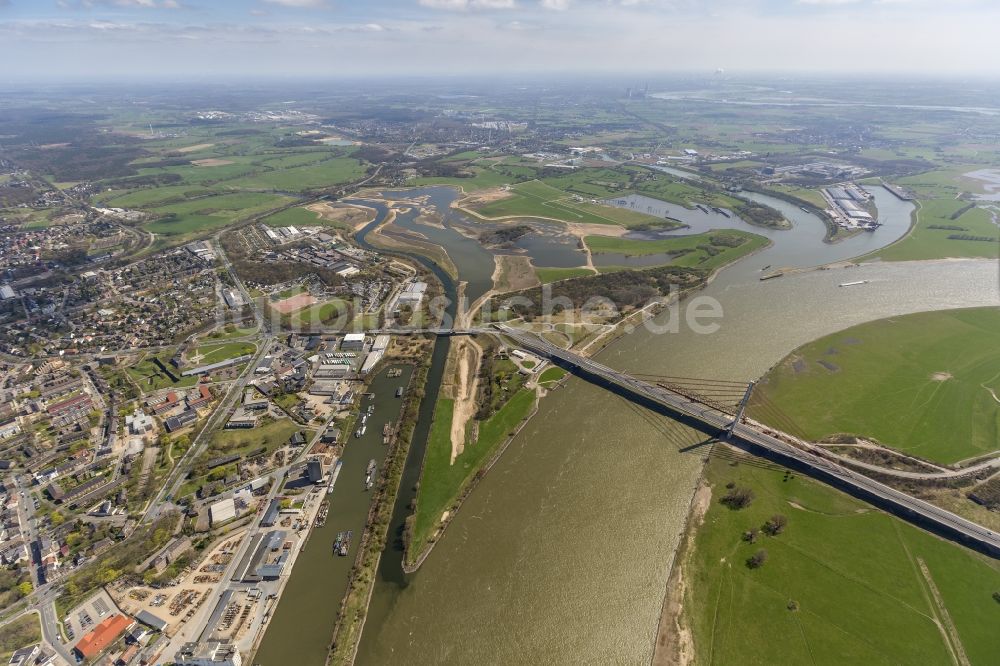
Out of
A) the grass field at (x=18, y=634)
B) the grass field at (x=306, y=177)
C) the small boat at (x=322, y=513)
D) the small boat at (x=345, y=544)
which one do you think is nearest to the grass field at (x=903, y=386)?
the small boat at (x=345, y=544)

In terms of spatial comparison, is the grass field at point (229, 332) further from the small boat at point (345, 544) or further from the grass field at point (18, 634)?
the small boat at point (345, 544)

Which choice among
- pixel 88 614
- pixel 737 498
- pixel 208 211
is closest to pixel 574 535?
pixel 737 498

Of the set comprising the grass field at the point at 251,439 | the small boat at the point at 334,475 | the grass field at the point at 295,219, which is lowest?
the small boat at the point at 334,475

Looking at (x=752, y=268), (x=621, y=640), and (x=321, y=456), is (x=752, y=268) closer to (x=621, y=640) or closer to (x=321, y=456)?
(x=621, y=640)

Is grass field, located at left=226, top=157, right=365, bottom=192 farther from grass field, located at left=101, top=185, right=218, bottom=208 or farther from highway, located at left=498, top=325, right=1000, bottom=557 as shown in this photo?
highway, located at left=498, top=325, right=1000, bottom=557

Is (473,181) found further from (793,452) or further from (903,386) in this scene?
(793,452)

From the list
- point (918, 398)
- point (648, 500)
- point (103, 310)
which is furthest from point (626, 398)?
point (103, 310)
